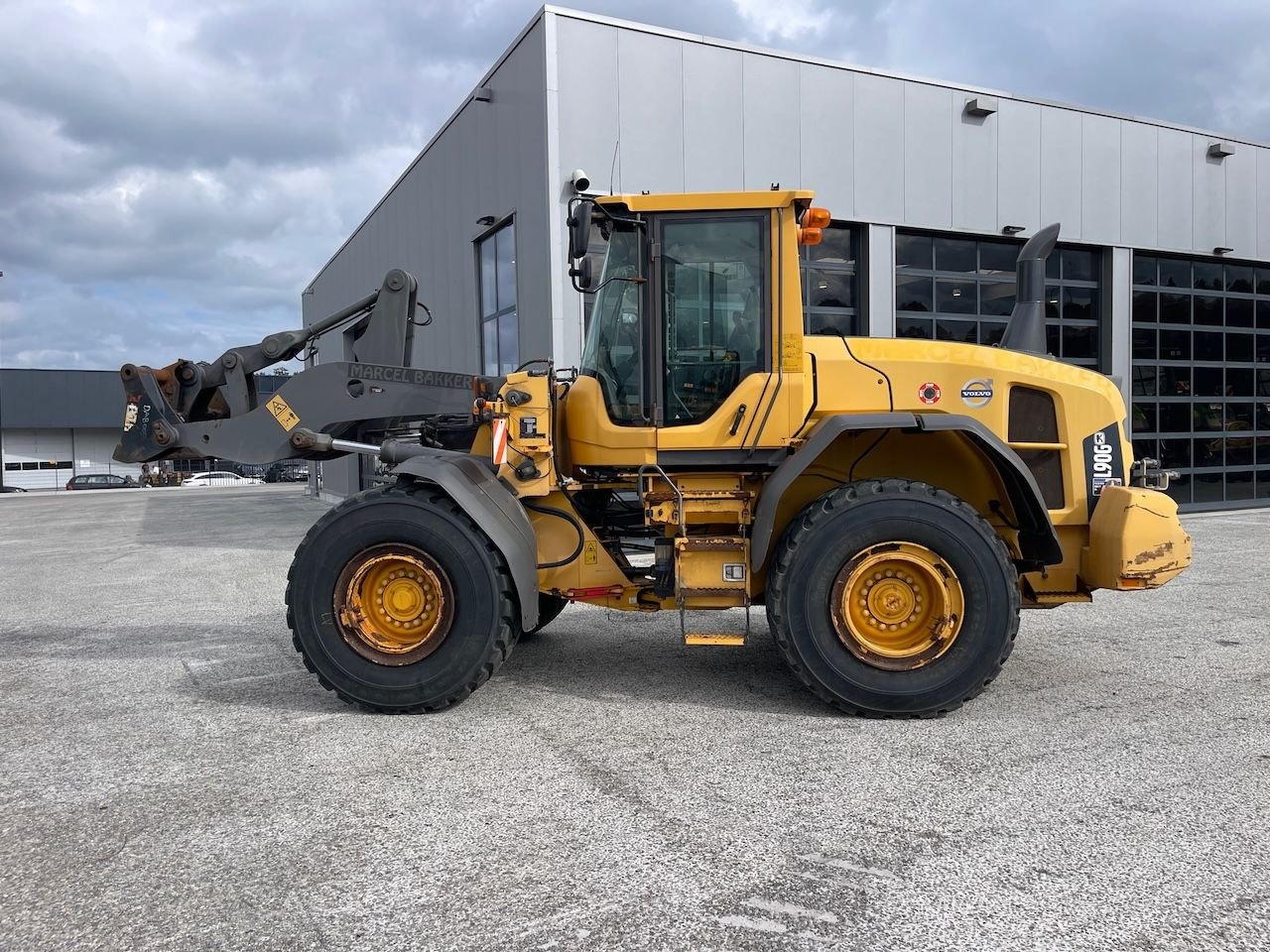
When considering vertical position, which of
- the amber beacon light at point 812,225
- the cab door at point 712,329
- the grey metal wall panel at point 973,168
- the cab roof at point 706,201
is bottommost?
the cab door at point 712,329

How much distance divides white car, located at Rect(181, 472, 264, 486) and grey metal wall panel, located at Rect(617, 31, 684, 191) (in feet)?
151

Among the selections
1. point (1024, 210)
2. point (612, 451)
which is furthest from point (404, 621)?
point (1024, 210)

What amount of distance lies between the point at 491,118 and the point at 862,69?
5701mm

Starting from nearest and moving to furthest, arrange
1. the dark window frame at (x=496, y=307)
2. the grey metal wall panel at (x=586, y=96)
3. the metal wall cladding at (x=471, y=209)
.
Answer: the grey metal wall panel at (x=586, y=96), the metal wall cladding at (x=471, y=209), the dark window frame at (x=496, y=307)

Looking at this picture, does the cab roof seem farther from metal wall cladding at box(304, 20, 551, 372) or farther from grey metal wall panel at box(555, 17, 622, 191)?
grey metal wall panel at box(555, 17, 622, 191)

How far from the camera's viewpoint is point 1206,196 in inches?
656

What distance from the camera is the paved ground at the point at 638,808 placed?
2682mm

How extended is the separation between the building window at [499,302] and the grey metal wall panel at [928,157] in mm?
6312

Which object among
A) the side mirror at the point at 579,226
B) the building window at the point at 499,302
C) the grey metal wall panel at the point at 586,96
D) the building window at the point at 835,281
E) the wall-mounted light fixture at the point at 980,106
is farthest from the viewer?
the wall-mounted light fixture at the point at 980,106

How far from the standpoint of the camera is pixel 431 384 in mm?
6105

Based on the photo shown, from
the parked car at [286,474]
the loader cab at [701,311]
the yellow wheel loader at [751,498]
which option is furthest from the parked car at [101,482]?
the loader cab at [701,311]

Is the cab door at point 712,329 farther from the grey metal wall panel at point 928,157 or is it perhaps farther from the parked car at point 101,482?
the parked car at point 101,482

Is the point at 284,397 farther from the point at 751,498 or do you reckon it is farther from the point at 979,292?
the point at 979,292

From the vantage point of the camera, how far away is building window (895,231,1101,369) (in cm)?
1428
